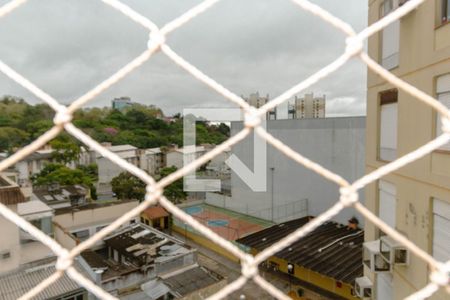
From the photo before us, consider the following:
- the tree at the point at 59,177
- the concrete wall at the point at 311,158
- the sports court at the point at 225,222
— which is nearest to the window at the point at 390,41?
the concrete wall at the point at 311,158

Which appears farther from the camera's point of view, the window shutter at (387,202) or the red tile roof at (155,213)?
the red tile roof at (155,213)

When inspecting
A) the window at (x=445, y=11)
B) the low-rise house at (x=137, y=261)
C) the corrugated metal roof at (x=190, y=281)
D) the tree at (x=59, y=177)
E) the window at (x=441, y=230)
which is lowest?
the corrugated metal roof at (x=190, y=281)

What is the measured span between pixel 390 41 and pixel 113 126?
14.6 meters

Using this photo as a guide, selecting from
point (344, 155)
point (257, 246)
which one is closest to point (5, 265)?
point (257, 246)

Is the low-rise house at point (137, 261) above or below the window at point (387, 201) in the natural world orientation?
below

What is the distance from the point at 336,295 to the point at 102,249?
4681 mm

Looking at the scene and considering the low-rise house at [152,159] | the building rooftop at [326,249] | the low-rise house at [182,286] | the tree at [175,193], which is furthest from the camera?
the low-rise house at [152,159]

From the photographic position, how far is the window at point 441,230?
65.4 inches

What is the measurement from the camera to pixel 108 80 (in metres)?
0.57

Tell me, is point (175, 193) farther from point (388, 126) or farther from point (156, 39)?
point (156, 39)

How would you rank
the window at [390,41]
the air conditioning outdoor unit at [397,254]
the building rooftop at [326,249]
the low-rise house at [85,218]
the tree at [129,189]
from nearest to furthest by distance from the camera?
the air conditioning outdoor unit at [397,254] → the window at [390,41] → the building rooftop at [326,249] → the low-rise house at [85,218] → the tree at [129,189]

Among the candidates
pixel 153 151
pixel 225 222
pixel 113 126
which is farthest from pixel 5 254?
pixel 153 151

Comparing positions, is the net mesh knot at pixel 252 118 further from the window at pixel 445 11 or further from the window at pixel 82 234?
the window at pixel 82 234

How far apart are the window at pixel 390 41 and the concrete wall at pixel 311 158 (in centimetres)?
479
